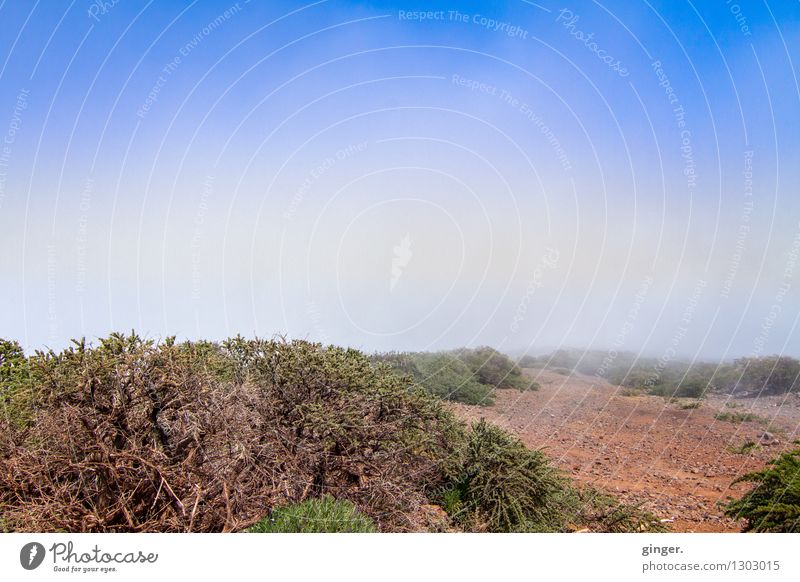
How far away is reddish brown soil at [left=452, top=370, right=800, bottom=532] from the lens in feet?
59.6

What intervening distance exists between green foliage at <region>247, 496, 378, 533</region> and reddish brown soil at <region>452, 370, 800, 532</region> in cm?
1037

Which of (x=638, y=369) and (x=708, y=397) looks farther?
(x=638, y=369)

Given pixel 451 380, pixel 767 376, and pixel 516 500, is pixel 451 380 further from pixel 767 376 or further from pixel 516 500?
pixel 516 500

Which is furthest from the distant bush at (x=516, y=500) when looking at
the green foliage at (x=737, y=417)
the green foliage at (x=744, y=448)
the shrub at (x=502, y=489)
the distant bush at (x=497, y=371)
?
the distant bush at (x=497, y=371)

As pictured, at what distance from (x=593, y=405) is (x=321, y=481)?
23.2 metres

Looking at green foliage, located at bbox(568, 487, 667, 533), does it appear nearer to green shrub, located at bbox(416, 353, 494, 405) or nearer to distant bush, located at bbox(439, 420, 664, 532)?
distant bush, located at bbox(439, 420, 664, 532)

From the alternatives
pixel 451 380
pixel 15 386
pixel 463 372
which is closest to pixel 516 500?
pixel 15 386

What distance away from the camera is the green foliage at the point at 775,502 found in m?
12.8

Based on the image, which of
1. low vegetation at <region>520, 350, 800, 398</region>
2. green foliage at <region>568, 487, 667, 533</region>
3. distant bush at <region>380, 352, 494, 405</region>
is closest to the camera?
green foliage at <region>568, 487, 667, 533</region>

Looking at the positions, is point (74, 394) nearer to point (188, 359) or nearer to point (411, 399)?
point (188, 359)

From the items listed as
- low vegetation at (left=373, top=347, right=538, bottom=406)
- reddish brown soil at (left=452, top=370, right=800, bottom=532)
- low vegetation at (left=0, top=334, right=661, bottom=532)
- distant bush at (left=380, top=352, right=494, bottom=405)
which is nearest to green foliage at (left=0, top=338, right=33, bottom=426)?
low vegetation at (left=0, top=334, right=661, bottom=532)

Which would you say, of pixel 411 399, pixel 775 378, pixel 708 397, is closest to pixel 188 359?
pixel 411 399
